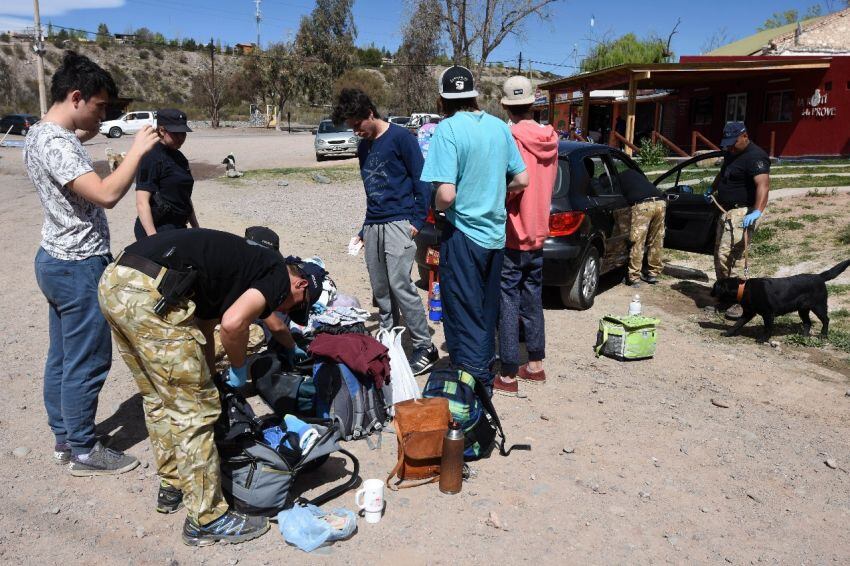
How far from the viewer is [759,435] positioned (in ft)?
14.1

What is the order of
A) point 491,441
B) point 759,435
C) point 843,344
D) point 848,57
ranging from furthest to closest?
point 848,57 → point 843,344 → point 759,435 → point 491,441

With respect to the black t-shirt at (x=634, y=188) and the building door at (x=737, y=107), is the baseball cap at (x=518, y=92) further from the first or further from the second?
the building door at (x=737, y=107)

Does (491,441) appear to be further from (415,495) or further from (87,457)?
(87,457)

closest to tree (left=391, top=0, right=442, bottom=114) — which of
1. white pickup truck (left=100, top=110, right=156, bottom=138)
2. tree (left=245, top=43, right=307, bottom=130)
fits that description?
tree (left=245, top=43, right=307, bottom=130)

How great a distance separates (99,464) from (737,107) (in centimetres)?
2620

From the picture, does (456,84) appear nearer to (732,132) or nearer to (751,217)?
(732,132)

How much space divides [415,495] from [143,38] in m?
91.3

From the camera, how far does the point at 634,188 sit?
25.2 ft

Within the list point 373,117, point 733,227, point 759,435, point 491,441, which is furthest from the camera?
point 733,227

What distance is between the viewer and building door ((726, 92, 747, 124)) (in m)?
24.7

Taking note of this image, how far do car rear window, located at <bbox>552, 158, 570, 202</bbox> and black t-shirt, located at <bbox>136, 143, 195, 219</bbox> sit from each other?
11.4 feet

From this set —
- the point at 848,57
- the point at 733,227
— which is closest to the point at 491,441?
the point at 733,227

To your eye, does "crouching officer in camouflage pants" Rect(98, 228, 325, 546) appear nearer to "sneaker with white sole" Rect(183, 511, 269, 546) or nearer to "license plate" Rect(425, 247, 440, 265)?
"sneaker with white sole" Rect(183, 511, 269, 546)

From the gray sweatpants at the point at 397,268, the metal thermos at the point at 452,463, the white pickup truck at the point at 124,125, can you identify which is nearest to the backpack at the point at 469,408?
the metal thermos at the point at 452,463
